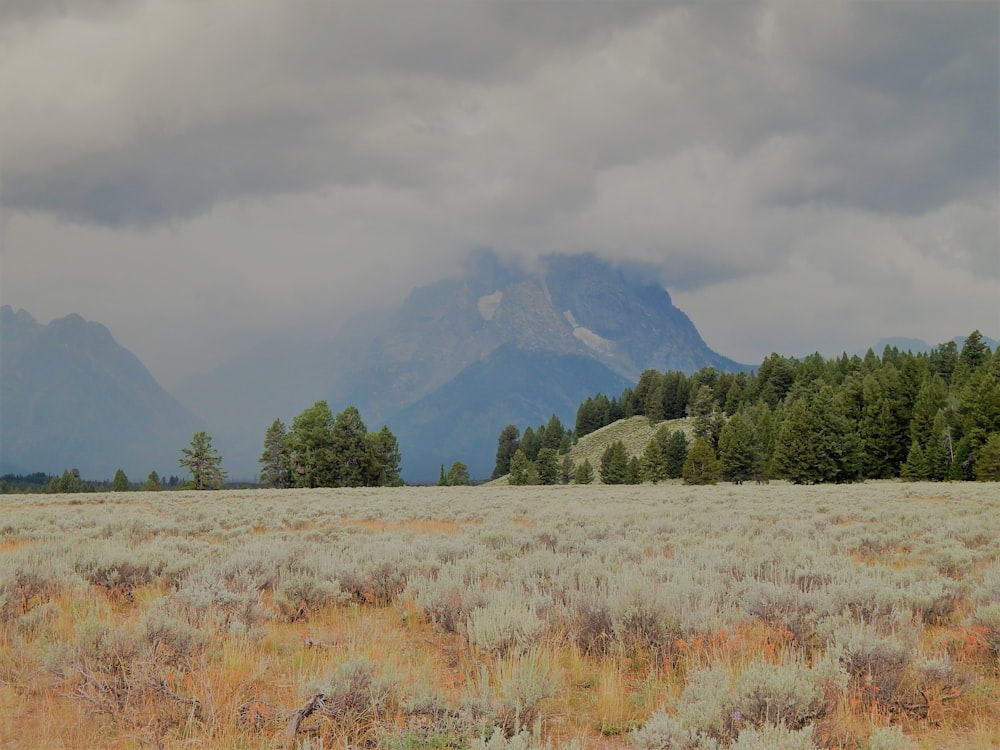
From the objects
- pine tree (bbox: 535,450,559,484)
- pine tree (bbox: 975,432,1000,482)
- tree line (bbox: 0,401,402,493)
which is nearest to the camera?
pine tree (bbox: 975,432,1000,482)

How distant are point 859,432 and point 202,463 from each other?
3104 inches

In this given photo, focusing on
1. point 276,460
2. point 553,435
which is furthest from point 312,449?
point 553,435

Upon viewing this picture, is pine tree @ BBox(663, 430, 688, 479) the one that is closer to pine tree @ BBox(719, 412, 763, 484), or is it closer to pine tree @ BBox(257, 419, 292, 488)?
pine tree @ BBox(719, 412, 763, 484)

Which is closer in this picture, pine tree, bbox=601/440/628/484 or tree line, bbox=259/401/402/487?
tree line, bbox=259/401/402/487

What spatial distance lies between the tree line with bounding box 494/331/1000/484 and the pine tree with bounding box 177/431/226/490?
51.3 metres

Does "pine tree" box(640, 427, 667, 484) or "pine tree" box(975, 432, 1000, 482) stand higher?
"pine tree" box(975, 432, 1000, 482)

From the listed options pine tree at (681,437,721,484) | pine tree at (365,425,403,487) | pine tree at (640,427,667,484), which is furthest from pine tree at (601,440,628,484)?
pine tree at (365,425,403,487)

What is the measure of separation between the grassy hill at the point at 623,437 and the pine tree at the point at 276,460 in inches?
2398

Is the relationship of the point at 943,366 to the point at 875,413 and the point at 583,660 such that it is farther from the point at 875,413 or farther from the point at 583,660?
the point at 583,660

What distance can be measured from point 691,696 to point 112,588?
8.39 meters

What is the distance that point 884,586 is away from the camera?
7.03m

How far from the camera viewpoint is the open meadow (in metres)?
4.09

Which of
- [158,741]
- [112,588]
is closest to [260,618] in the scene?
[158,741]

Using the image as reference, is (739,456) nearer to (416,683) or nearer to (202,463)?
(202,463)
